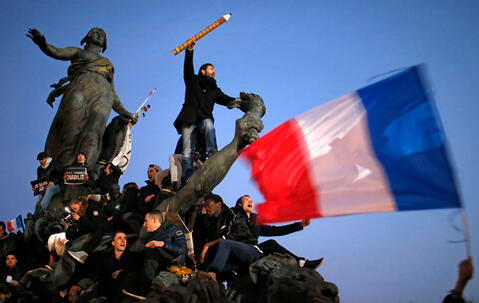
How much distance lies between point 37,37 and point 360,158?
1242 cm

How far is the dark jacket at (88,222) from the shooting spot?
8445mm

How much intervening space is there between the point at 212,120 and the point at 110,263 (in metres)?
3.25

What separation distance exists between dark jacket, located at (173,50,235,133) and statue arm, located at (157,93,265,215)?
1.40m

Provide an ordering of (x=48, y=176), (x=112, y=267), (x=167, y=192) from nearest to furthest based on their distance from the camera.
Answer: (x=112, y=267)
(x=167, y=192)
(x=48, y=176)

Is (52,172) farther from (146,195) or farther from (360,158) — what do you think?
(360,158)

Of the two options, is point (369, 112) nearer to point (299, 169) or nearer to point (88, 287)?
point (299, 169)

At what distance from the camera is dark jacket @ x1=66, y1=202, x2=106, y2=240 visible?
8445 mm

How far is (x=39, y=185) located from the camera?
12641mm

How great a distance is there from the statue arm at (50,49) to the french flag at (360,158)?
36.7ft

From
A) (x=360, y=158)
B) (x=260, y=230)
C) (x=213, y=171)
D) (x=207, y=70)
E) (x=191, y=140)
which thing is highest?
(x=207, y=70)

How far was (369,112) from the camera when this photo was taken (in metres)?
5.25

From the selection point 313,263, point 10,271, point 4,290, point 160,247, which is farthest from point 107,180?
point 313,263

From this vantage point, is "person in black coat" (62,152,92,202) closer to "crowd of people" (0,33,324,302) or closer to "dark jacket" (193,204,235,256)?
"crowd of people" (0,33,324,302)

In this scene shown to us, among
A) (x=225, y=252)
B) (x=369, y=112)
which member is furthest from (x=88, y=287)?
(x=369, y=112)
